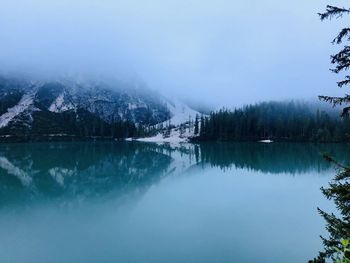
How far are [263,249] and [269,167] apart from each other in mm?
51484

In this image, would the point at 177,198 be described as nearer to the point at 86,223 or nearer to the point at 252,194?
the point at 252,194

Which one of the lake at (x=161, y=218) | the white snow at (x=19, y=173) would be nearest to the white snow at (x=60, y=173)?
the lake at (x=161, y=218)

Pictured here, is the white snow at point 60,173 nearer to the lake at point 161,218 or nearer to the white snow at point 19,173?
the lake at point 161,218

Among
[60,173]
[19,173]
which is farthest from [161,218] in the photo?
[19,173]

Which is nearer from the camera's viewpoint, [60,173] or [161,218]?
[161,218]

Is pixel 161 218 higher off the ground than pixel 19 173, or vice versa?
pixel 19 173

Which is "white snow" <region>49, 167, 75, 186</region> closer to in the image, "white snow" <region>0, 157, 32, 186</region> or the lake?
the lake

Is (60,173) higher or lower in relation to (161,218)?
higher

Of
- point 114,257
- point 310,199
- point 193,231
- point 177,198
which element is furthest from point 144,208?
point 310,199

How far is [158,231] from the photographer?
26500mm

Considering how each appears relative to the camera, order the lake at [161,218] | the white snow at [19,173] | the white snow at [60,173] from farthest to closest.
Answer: the white snow at [60,173], the white snow at [19,173], the lake at [161,218]

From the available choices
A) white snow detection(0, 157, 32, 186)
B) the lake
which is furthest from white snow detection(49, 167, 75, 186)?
white snow detection(0, 157, 32, 186)

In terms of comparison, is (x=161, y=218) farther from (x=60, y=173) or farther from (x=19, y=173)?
(x=19, y=173)

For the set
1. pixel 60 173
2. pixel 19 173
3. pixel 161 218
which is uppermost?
pixel 60 173
